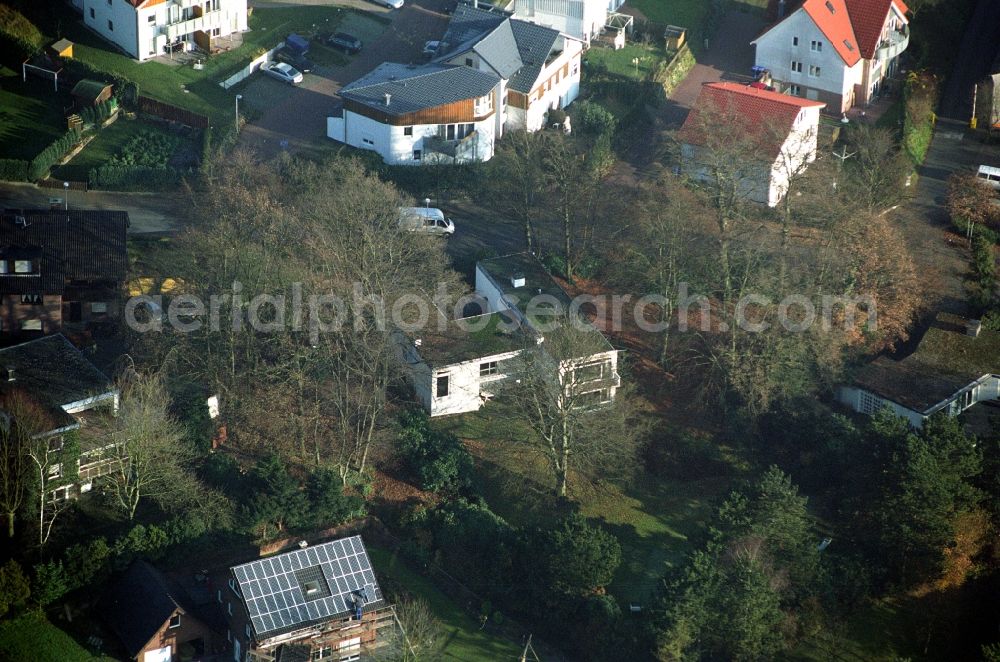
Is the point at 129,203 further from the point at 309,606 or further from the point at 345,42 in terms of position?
the point at 309,606

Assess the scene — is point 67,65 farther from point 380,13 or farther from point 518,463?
point 518,463

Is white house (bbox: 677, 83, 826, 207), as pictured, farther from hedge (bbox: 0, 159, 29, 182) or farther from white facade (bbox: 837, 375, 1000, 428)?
hedge (bbox: 0, 159, 29, 182)

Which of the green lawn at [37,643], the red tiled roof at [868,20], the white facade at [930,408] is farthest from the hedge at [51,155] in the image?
the red tiled roof at [868,20]

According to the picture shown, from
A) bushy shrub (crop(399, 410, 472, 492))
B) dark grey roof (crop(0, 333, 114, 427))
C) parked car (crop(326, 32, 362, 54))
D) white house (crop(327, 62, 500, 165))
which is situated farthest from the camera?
parked car (crop(326, 32, 362, 54))

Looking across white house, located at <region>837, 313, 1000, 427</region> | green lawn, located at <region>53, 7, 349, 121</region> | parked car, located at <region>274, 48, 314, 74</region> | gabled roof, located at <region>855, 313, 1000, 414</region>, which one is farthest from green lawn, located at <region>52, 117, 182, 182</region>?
gabled roof, located at <region>855, 313, 1000, 414</region>

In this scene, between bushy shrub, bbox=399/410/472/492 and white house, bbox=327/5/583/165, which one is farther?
white house, bbox=327/5/583/165

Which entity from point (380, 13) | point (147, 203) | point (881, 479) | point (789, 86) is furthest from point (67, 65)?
point (881, 479)
